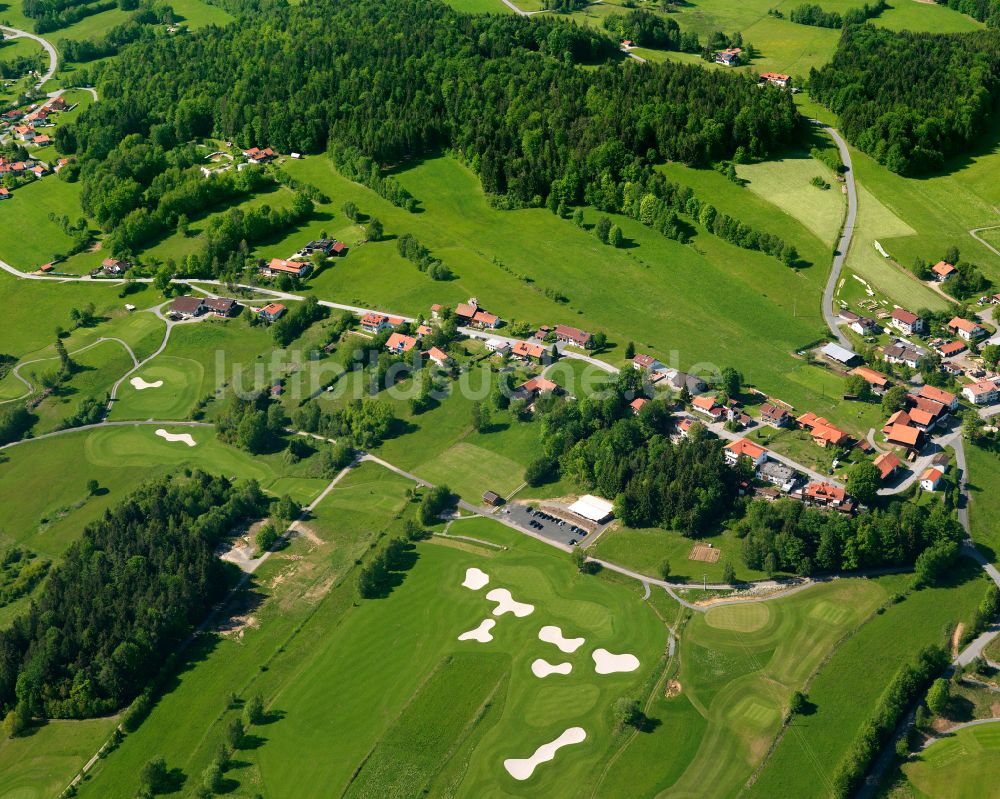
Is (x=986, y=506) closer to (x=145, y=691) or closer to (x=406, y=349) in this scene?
(x=406, y=349)

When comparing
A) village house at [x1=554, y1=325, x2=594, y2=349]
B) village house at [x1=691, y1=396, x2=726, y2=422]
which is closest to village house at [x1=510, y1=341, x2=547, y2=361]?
village house at [x1=554, y1=325, x2=594, y2=349]

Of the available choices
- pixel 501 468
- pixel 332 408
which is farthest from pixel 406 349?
pixel 501 468

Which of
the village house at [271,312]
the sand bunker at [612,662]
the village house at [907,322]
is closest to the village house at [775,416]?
the village house at [907,322]

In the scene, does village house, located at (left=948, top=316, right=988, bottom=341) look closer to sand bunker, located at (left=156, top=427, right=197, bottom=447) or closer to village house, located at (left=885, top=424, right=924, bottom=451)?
village house, located at (left=885, top=424, right=924, bottom=451)

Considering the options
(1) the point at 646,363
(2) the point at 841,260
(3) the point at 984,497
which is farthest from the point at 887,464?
(2) the point at 841,260

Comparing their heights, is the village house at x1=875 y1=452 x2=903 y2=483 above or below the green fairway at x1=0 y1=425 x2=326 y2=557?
above

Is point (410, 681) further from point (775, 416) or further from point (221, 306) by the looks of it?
point (221, 306)
